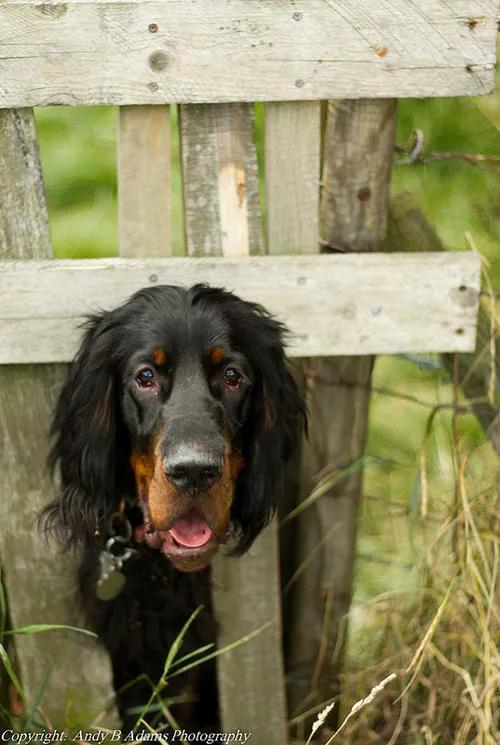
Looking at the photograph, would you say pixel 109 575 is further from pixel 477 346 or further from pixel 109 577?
pixel 477 346

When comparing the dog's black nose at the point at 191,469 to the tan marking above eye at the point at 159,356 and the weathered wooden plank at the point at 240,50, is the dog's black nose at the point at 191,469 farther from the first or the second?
the weathered wooden plank at the point at 240,50

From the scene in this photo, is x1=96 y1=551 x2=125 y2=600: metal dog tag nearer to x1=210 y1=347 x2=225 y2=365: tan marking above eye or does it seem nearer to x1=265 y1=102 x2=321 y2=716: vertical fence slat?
x1=210 y1=347 x2=225 y2=365: tan marking above eye

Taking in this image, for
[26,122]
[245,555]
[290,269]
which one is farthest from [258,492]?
[26,122]

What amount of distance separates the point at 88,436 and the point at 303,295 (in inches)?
26.4

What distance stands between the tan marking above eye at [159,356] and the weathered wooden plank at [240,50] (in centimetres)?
61

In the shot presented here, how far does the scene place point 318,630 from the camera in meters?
3.65

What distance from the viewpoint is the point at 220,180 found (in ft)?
9.32

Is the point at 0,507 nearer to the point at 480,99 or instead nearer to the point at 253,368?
the point at 253,368

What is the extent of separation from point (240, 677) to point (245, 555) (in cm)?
40

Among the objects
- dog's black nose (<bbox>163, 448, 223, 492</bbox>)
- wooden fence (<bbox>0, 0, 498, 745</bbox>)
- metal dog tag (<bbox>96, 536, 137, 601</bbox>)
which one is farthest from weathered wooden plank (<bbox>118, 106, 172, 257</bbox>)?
metal dog tag (<bbox>96, 536, 137, 601</bbox>)

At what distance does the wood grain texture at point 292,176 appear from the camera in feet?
9.16

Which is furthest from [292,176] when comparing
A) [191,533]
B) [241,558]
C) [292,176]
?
[241,558]

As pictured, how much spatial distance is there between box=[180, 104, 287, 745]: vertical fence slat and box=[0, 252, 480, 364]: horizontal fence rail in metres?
0.11

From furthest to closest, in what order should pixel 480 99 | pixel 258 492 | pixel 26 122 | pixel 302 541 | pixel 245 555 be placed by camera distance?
pixel 480 99, pixel 302 541, pixel 245 555, pixel 258 492, pixel 26 122
